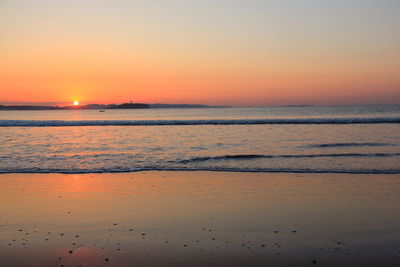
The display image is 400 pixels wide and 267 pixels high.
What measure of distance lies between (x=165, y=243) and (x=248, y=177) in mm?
5873

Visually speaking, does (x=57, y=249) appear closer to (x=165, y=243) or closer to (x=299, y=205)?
(x=165, y=243)

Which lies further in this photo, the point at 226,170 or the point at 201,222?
the point at 226,170

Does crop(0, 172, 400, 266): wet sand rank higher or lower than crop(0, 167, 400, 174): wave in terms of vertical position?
higher

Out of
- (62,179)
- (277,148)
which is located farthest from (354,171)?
(62,179)

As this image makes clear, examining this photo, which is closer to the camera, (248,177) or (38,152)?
(248,177)

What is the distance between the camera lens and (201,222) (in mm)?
6570

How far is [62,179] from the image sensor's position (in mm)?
10953

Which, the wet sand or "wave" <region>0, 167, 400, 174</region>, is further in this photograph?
"wave" <region>0, 167, 400, 174</region>

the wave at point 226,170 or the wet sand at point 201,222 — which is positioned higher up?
the wet sand at point 201,222

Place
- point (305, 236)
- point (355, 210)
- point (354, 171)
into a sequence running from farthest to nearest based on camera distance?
point (354, 171), point (355, 210), point (305, 236)

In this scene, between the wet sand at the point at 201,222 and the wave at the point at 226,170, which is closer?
the wet sand at the point at 201,222

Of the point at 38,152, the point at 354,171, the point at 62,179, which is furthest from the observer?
the point at 38,152

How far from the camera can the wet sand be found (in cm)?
507

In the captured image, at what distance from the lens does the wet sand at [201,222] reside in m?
5.07
